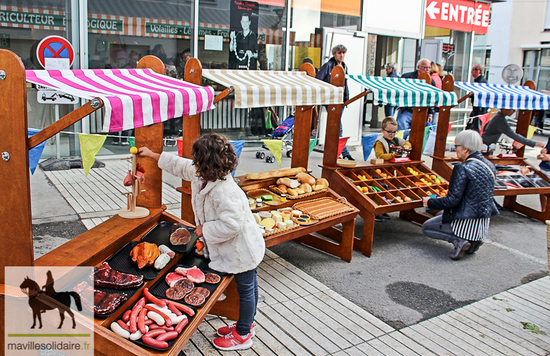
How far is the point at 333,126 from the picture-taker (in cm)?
638

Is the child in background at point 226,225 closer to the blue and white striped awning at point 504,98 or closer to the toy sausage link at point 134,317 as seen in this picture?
the toy sausage link at point 134,317

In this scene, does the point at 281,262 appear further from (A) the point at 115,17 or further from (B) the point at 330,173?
(A) the point at 115,17

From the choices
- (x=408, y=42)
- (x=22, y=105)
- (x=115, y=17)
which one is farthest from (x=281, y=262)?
(x=408, y=42)

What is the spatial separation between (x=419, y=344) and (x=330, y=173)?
2.92 m

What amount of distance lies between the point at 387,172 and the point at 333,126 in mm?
1350

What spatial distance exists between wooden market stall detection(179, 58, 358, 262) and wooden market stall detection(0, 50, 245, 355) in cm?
47

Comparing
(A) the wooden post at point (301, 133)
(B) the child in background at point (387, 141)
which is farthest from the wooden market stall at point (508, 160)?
(A) the wooden post at point (301, 133)

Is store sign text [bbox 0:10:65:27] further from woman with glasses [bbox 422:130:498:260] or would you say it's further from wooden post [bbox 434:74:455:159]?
woman with glasses [bbox 422:130:498:260]

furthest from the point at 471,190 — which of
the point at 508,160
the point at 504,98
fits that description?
the point at 508,160

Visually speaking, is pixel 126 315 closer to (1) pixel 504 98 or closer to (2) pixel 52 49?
(2) pixel 52 49

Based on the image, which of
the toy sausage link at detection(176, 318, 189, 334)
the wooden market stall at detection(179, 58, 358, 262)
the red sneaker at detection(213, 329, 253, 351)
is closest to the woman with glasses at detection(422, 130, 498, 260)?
the wooden market stall at detection(179, 58, 358, 262)

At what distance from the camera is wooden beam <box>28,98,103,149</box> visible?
108 inches

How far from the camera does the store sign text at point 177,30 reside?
10.9 meters

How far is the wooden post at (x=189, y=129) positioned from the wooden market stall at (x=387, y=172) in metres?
2.08
